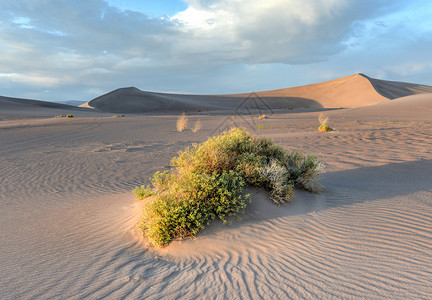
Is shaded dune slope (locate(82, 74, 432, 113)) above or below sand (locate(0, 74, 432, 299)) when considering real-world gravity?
above

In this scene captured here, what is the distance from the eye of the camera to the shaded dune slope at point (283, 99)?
2524 inches

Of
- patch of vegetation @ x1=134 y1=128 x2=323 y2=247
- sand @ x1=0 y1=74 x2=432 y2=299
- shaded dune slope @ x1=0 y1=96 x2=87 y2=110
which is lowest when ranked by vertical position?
sand @ x1=0 y1=74 x2=432 y2=299

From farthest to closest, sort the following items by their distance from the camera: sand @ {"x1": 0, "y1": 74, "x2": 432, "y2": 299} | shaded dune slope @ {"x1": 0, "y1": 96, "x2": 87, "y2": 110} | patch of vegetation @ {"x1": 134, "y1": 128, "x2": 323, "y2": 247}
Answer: shaded dune slope @ {"x1": 0, "y1": 96, "x2": 87, "y2": 110} < patch of vegetation @ {"x1": 134, "y1": 128, "x2": 323, "y2": 247} < sand @ {"x1": 0, "y1": 74, "x2": 432, "y2": 299}

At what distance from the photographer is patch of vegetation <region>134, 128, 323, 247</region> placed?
4.26 metres

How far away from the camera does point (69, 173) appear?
888cm

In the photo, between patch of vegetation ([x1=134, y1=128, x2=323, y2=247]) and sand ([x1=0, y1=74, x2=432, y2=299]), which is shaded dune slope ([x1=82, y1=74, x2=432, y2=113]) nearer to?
sand ([x1=0, y1=74, x2=432, y2=299])

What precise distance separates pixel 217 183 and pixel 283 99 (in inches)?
3058

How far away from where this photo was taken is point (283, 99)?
7875 centimetres

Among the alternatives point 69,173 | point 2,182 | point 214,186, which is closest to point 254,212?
point 214,186

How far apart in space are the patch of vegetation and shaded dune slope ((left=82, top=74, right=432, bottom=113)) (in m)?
54.5

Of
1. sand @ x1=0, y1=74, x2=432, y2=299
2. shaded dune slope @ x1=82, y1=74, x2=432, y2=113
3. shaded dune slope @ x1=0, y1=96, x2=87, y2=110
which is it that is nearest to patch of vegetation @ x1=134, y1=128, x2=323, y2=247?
sand @ x1=0, y1=74, x2=432, y2=299

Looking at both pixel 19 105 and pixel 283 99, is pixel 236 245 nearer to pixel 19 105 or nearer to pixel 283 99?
pixel 19 105

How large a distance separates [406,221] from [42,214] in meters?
6.56

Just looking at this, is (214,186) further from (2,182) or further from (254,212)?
(2,182)
